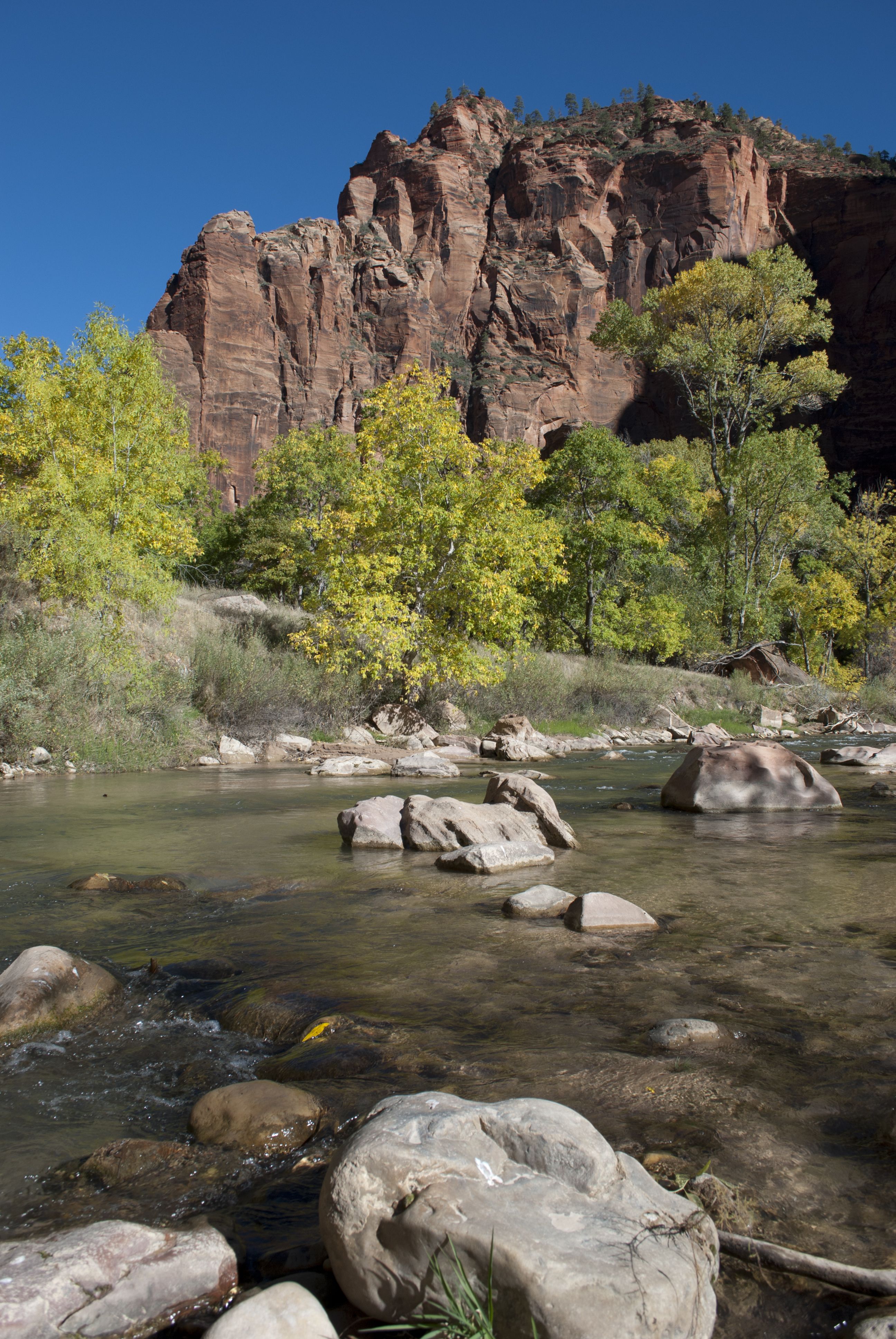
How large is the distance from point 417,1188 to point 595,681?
22777mm

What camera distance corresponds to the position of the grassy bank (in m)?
14.4

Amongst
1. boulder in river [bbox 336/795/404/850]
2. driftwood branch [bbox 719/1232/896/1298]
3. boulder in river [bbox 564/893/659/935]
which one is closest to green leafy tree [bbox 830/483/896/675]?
boulder in river [bbox 336/795/404/850]

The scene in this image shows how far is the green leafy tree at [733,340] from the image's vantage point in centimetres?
3500

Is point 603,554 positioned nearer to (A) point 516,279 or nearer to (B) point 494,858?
(B) point 494,858

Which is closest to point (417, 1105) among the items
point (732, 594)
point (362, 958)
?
point (362, 958)

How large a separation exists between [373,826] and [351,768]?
694cm

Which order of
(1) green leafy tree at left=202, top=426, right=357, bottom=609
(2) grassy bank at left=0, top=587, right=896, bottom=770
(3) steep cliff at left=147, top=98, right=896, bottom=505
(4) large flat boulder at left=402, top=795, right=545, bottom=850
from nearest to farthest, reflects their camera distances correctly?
1. (4) large flat boulder at left=402, top=795, right=545, bottom=850
2. (2) grassy bank at left=0, top=587, right=896, bottom=770
3. (1) green leafy tree at left=202, top=426, right=357, bottom=609
4. (3) steep cliff at left=147, top=98, right=896, bottom=505

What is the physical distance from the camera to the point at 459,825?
7.50 metres

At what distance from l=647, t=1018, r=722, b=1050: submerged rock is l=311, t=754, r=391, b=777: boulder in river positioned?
11.4 meters

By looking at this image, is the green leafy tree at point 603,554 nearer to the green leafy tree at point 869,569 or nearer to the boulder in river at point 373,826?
the green leafy tree at point 869,569

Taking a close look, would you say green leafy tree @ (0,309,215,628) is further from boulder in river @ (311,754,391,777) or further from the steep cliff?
the steep cliff

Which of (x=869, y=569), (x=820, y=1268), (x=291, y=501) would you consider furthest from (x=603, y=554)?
(x=820, y=1268)

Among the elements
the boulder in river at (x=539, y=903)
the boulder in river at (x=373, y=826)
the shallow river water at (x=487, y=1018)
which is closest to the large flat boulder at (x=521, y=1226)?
the shallow river water at (x=487, y=1018)

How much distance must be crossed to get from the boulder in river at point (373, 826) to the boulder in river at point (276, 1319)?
19.8ft
